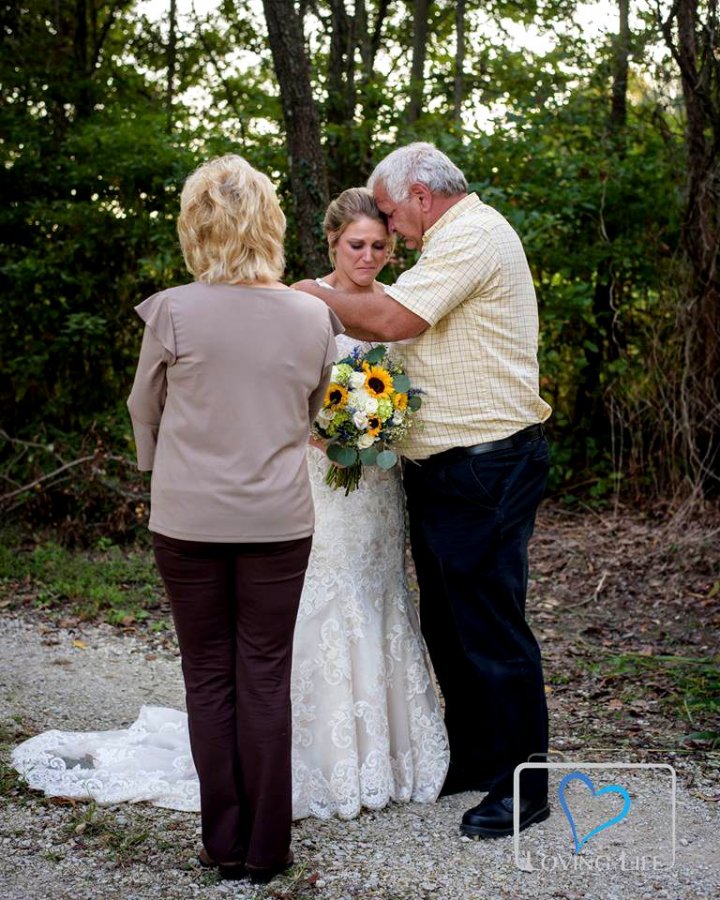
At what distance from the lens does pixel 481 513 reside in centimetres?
355

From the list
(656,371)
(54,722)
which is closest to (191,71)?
(656,371)

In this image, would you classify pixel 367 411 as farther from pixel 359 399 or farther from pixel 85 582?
pixel 85 582

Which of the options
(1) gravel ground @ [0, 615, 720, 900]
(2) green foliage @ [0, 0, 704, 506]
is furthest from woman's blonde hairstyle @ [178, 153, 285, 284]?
(2) green foliage @ [0, 0, 704, 506]

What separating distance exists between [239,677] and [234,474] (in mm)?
632

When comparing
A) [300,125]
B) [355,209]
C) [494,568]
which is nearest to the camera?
[494,568]

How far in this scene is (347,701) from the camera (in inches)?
145

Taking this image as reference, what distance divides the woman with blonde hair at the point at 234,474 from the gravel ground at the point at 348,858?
0.21 meters

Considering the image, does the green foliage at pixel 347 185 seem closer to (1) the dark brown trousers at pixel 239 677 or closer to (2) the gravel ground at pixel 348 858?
(2) the gravel ground at pixel 348 858

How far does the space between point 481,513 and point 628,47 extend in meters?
6.68

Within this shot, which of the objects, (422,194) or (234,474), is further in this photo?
(422,194)

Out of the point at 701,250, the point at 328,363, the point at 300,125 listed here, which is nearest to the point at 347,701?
the point at 328,363

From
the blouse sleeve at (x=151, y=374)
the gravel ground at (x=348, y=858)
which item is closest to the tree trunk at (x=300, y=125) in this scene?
the blouse sleeve at (x=151, y=374)

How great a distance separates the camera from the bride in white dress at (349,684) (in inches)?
145

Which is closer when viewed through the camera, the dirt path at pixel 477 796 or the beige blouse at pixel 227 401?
the beige blouse at pixel 227 401
